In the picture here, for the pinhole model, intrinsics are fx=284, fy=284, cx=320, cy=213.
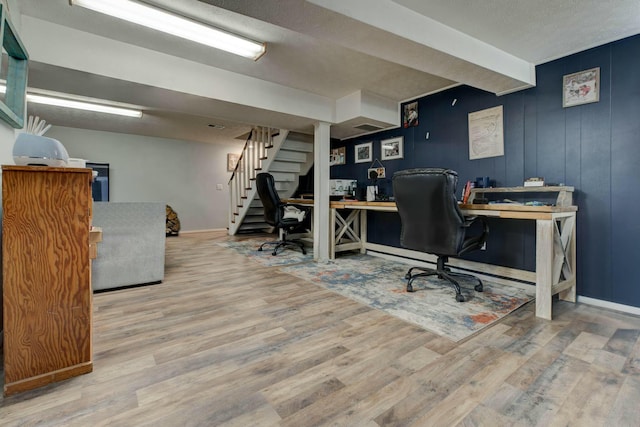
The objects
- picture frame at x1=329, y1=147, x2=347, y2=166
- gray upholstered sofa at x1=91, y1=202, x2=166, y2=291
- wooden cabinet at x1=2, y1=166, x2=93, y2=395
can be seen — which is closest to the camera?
wooden cabinet at x1=2, y1=166, x2=93, y2=395

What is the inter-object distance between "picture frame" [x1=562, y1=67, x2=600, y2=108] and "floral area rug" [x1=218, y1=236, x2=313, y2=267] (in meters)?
3.21

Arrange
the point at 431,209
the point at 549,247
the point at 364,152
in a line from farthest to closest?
the point at 364,152
the point at 431,209
the point at 549,247

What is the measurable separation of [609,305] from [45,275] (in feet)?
12.3

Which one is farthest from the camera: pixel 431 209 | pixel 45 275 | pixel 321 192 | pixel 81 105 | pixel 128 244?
pixel 81 105

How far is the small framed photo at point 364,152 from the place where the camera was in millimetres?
4568

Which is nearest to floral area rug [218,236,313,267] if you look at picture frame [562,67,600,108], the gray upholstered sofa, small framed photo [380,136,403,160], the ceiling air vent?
the gray upholstered sofa

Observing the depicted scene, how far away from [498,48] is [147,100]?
3366 millimetres

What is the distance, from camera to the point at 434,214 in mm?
2402

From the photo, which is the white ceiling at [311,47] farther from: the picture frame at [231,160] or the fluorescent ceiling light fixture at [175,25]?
the picture frame at [231,160]

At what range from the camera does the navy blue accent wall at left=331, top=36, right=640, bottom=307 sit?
2225 millimetres

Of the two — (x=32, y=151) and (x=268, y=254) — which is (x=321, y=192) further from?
(x=32, y=151)

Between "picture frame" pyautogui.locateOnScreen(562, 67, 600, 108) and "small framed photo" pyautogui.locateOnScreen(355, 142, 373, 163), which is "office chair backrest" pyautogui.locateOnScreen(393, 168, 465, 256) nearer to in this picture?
"picture frame" pyautogui.locateOnScreen(562, 67, 600, 108)

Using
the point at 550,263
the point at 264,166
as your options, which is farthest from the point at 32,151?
the point at 264,166

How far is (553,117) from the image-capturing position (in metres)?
2.62
